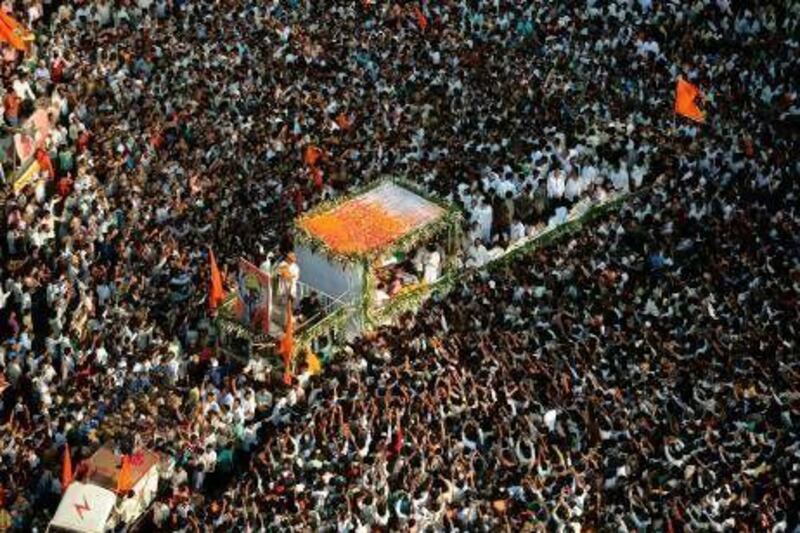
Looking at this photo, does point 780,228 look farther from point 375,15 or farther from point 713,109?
point 375,15

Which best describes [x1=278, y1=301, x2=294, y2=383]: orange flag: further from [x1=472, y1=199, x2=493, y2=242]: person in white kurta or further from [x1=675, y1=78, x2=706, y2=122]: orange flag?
[x1=675, y1=78, x2=706, y2=122]: orange flag

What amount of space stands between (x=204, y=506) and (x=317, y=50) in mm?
13377

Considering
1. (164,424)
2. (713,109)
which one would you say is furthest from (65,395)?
(713,109)

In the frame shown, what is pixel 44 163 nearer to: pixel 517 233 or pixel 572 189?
pixel 517 233

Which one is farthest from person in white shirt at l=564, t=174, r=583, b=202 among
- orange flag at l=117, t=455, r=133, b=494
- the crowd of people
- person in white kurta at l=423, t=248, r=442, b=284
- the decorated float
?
orange flag at l=117, t=455, r=133, b=494

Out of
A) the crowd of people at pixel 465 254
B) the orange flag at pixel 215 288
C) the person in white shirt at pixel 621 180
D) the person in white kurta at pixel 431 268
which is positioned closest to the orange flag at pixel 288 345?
the crowd of people at pixel 465 254

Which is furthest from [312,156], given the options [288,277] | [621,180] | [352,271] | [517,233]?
[621,180]

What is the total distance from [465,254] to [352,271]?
2.57 metres

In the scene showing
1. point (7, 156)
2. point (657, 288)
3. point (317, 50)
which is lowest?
point (657, 288)

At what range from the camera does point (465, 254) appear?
86.3 feet

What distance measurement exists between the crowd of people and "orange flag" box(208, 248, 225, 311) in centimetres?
27

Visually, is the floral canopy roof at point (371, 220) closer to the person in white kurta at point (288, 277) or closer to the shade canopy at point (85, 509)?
the person in white kurta at point (288, 277)

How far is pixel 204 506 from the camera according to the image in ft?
68.1

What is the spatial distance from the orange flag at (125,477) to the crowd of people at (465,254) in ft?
1.70
